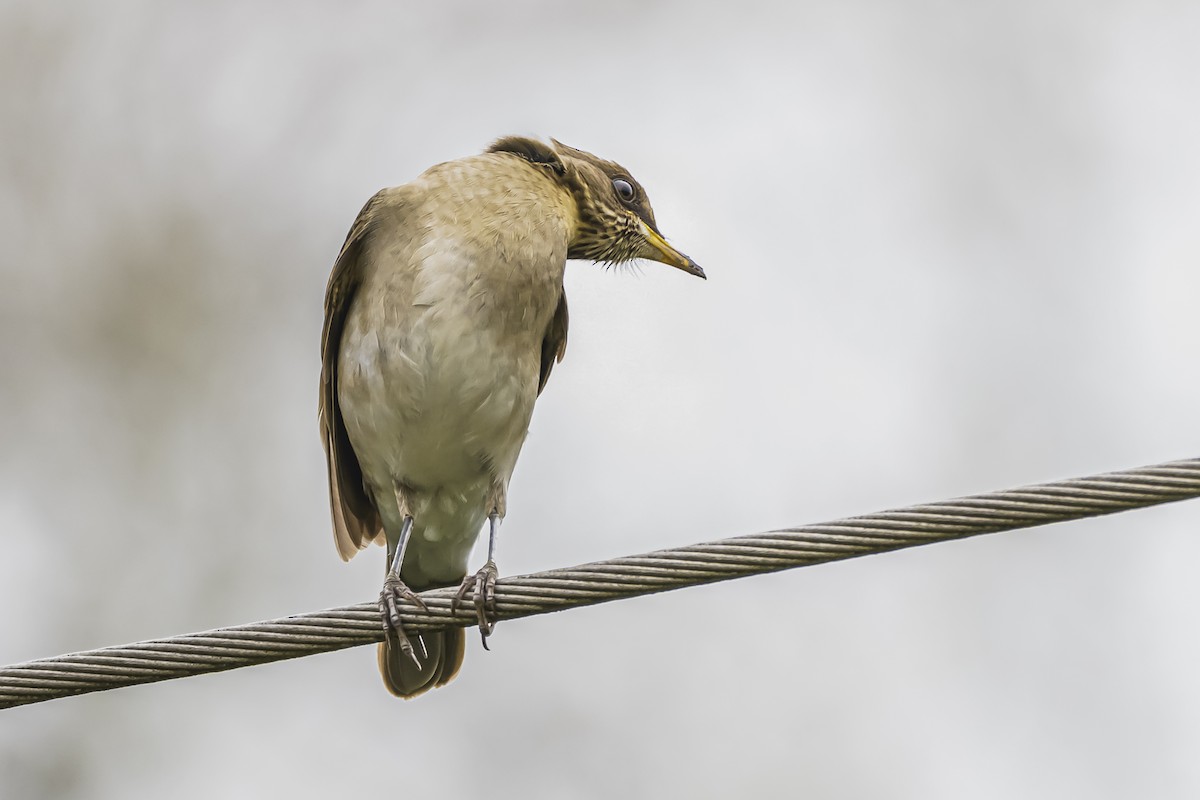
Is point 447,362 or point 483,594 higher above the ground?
point 447,362

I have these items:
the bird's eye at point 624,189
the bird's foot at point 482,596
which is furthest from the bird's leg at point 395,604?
the bird's eye at point 624,189

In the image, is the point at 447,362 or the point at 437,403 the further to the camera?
the point at 437,403

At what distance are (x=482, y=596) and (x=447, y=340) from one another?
54.5 inches

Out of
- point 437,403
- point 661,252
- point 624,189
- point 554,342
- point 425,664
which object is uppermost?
point 624,189

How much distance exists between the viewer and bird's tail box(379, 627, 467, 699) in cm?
653

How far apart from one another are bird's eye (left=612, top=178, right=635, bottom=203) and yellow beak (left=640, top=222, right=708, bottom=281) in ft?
0.53

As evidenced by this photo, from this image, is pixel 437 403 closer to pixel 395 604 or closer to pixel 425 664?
pixel 395 604

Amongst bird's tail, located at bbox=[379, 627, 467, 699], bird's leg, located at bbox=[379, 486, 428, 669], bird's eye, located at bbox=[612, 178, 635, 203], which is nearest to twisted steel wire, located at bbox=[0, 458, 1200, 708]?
bird's leg, located at bbox=[379, 486, 428, 669]

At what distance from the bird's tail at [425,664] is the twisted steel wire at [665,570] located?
7.55 feet

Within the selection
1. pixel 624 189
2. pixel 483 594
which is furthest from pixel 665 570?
pixel 624 189

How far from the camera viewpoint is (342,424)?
6.64 m

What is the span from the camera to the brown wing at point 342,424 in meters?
6.31

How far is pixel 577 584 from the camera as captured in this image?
402cm

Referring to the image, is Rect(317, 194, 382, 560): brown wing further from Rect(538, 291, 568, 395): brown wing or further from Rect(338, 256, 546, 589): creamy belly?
Rect(538, 291, 568, 395): brown wing
